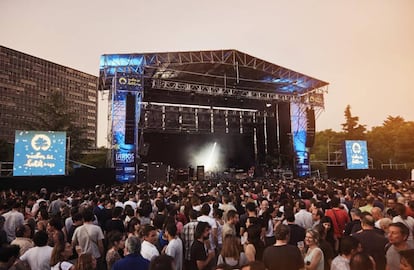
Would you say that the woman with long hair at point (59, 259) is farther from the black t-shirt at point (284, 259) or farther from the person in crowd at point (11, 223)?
the person in crowd at point (11, 223)

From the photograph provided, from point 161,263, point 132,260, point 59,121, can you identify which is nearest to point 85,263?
point 132,260

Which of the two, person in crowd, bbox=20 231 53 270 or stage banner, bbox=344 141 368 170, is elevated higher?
stage banner, bbox=344 141 368 170

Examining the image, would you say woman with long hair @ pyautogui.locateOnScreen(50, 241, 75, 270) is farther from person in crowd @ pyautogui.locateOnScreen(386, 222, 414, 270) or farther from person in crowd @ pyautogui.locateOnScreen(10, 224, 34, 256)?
person in crowd @ pyautogui.locateOnScreen(386, 222, 414, 270)

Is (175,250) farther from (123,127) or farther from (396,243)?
(123,127)

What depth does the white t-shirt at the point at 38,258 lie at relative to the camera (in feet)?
10.6

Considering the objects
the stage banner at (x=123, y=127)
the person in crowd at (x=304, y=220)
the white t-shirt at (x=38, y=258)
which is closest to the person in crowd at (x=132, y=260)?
the white t-shirt at (x=38, y=258)

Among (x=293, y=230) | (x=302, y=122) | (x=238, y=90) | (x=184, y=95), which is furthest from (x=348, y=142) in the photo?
(x=293, y=230)

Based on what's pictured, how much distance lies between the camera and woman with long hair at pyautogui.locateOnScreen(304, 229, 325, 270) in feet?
10.1

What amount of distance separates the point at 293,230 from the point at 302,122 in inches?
802

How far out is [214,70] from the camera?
22.2 metres

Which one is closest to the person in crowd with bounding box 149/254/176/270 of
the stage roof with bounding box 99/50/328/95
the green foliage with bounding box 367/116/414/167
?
the stage roof with bounding box 99/50/328/95

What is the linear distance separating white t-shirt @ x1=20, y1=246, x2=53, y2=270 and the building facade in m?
53.7

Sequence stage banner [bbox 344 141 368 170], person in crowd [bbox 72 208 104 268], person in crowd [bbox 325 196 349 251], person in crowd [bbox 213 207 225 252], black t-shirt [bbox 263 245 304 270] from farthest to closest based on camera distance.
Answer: stage banner [bbox 344 141 368 170]
person in crowd [bbox 325 196 349 251]
person in crowd [bbox 213 207 225 252]
person in crowd [bbox 72 208 104 268]
black t-shirt [bbox 263 245 304 270]

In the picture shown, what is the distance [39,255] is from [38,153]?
1163 cm
